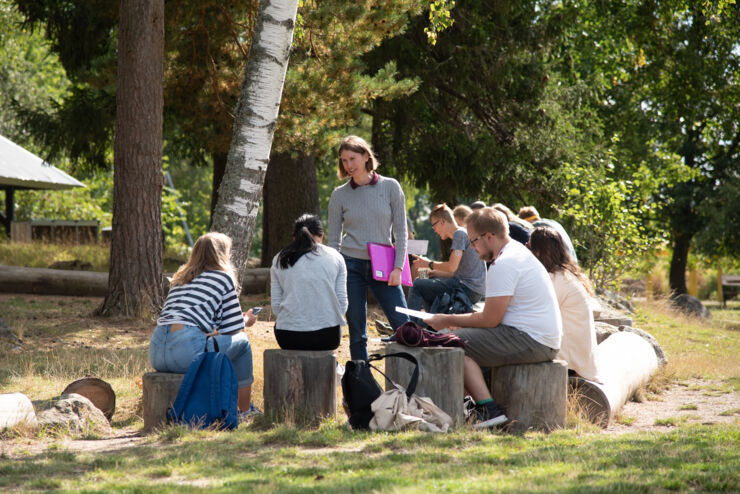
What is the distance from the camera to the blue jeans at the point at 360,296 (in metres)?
6.54

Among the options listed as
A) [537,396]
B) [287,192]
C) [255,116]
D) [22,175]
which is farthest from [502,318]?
[22,175]

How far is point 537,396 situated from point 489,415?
1.19ft

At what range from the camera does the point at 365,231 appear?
650cm

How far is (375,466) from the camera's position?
14.2 ft

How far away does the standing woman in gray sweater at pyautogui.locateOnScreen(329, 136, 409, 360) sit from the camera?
256 inches

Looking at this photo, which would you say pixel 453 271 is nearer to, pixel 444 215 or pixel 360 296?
pixel 444 215

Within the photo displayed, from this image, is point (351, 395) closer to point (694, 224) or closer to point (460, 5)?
point (460, 5)

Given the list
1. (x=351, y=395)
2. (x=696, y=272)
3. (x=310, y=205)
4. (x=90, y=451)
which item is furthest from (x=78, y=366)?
(x=696, y=272)

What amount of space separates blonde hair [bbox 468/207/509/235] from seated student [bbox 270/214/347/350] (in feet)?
3.29

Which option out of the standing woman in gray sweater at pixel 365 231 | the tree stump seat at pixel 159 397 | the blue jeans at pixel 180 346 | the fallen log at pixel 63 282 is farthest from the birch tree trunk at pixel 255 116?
the fallen log at pixel 63 282

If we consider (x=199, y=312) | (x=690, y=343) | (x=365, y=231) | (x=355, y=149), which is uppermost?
(x=355, y=149)

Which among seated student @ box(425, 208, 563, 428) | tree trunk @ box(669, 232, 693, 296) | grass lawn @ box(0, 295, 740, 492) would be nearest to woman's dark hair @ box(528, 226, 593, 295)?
seated student @ box(425, 208, 563, 428)

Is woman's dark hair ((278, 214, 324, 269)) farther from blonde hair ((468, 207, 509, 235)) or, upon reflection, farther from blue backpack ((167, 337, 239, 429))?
blonde hair ((468, 207, 509, 235))

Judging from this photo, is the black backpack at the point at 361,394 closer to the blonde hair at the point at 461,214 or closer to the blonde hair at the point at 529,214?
the blonde hair at the point at 461,214
